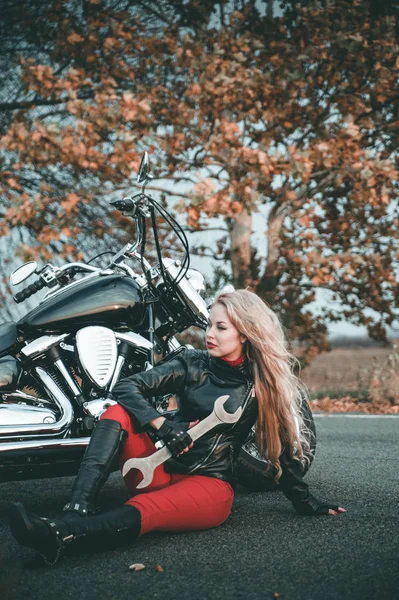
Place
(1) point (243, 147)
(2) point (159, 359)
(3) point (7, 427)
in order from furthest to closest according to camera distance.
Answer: (1) point (243, 147) < (2) point (159, 359) < (3) point (7, 427)

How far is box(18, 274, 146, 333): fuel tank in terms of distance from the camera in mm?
3689

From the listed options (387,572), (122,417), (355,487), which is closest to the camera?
(387,572)

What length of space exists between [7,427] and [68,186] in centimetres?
825

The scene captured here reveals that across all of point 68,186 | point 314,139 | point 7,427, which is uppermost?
point 314,139

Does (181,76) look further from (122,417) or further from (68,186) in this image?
(122,417)

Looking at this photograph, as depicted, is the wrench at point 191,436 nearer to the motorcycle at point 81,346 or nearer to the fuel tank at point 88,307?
the motorcycle at point 81,346

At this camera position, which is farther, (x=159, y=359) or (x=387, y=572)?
(x=159, y=359)

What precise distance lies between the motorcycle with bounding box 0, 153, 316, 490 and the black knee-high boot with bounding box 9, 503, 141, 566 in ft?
2.55

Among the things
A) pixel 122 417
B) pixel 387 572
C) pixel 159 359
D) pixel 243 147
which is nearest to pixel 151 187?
pixel 243 147

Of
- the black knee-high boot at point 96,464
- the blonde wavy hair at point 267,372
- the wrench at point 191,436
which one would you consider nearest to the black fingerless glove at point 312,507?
the blonde wavy hair at point 267,372

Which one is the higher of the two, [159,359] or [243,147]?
[243,147]

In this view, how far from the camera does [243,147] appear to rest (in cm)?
973

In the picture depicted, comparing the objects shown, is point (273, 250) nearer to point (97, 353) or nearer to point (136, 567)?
point (97, 353)

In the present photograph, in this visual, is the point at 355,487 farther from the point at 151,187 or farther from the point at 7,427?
the point at 151,187
